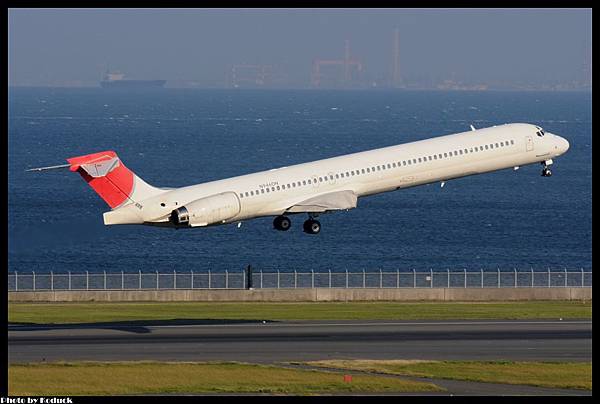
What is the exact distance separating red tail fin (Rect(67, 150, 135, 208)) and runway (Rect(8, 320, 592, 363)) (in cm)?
825

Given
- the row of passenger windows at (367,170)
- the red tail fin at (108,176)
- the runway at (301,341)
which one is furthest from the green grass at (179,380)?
the row of passenger windows at (367,170)

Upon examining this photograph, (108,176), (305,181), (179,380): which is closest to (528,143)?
(305,181)

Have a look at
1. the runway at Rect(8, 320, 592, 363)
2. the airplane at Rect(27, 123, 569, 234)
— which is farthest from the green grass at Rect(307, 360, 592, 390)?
the airplane at Rect(27, 123, 569, 234)

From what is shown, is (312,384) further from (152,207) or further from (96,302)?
(96,302)

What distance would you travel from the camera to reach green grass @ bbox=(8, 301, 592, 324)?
9444cm

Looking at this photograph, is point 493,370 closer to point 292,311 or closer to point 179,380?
point 179,380

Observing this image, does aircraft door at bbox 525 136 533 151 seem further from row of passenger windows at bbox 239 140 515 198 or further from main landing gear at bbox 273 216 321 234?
main landing gear at bbox 273 216 321 234

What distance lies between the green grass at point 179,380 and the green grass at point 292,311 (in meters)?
21.1

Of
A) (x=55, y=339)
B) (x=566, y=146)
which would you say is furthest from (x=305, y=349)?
(x=566, y=146)

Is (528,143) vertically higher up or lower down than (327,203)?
higher up

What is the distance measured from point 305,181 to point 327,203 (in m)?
1.95

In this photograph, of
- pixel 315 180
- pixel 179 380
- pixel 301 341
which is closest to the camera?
pixel 179 380

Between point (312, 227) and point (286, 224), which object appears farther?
point (312, 227)

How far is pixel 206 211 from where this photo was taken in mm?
84312
